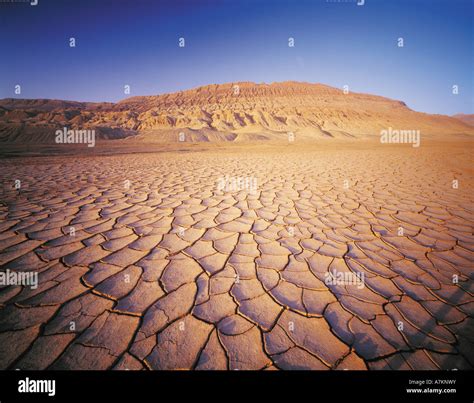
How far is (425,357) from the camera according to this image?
1.09 metres

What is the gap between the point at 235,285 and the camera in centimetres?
158

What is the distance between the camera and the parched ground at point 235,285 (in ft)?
3.61

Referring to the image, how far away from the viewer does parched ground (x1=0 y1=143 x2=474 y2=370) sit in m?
1.10
